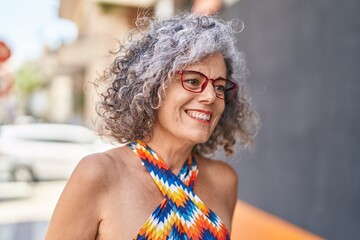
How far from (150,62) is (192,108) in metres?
0.25

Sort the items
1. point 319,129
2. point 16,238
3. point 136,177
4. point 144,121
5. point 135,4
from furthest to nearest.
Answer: point 135,4, point 16,238, point 319,129, point 144,121, point 136,177

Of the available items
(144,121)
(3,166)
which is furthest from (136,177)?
(3,166)

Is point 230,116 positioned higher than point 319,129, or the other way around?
point 230,116

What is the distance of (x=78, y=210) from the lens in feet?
4.83

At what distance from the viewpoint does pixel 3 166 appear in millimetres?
10219

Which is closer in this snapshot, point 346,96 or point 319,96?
point 346,96

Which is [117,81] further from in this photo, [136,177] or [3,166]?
[3,166]

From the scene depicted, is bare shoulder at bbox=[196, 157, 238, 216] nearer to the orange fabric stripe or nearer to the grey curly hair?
the grey curly hair

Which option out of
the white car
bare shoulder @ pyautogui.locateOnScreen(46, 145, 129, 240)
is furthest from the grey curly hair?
the white car

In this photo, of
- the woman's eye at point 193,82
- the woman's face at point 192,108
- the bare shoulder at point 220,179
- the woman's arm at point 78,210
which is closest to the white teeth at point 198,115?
the woman's face at point 192,108

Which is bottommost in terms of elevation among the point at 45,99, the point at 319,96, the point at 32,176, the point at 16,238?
the point at 45,99

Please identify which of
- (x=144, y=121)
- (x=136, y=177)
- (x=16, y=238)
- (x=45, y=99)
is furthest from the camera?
(x=45, y=99)

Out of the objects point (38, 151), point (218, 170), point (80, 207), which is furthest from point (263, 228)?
point (38, 151)

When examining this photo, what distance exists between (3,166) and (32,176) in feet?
2.27
